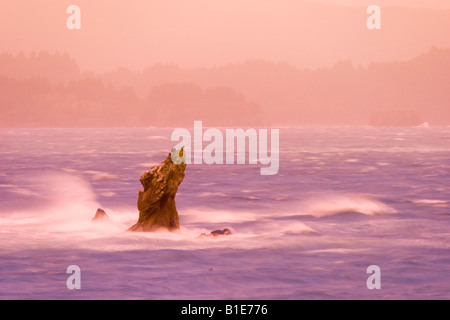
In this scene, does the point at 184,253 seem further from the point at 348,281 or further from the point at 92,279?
the point at 348,281

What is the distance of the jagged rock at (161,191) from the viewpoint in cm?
2930

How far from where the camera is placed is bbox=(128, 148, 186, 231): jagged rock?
96.1ft

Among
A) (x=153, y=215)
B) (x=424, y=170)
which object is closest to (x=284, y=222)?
(x=153, y=215)

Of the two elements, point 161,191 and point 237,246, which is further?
point 237,246

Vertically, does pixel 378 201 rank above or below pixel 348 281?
above

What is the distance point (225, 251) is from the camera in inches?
1134

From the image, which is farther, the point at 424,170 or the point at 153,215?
the point at 424,170

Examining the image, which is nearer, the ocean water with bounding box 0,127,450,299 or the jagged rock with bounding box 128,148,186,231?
the ocean water with bounding box 0,127,450,299

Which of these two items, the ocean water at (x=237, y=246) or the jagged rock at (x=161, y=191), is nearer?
the ocean water at (x=237, y=246)

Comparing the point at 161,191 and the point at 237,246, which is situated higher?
the point at 161,191

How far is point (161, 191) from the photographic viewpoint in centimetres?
2922
